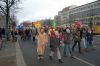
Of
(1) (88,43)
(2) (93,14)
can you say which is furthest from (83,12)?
(1) (88,43)

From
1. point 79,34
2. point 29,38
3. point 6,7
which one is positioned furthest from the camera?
point 29,38

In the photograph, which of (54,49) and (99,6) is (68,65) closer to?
(54,49)

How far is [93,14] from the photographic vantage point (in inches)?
4914

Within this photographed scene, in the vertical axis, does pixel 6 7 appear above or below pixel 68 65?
above

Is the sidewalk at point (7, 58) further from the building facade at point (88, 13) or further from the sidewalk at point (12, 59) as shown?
the building facade at point (88, 13)

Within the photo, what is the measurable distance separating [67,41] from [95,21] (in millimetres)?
108295

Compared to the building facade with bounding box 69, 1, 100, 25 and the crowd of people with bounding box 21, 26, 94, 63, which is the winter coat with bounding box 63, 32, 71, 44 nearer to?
the crowd of people with bounding box 21, 26, 94, 63

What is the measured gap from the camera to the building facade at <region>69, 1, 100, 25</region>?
12169 centimetres

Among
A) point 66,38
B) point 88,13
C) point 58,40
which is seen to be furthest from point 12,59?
point 88,13

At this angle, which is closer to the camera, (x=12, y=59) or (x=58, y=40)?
(x=58, y=40)

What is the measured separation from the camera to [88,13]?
133m

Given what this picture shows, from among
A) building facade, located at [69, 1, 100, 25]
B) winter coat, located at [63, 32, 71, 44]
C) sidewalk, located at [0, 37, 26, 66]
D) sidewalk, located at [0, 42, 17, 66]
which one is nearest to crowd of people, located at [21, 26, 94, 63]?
winter coat, located at [63, 32, 71, 44]

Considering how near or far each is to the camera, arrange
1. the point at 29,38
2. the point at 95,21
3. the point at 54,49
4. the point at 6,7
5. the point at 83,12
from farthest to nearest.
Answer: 1. the point at 83,12
2. the point at 95,21
3. the point at 29,38
4. the point at 6,7
5. the point at 54,49

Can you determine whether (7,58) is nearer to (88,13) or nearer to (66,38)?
(66,38)
